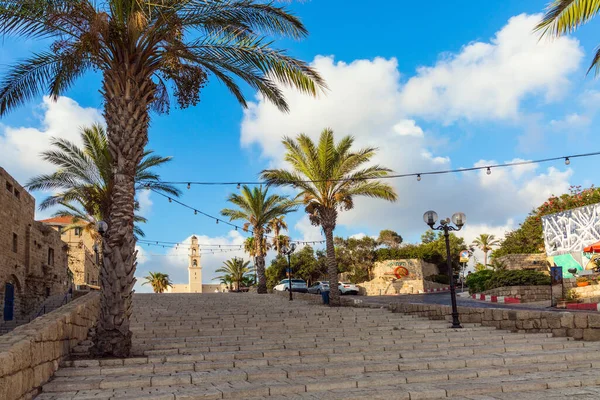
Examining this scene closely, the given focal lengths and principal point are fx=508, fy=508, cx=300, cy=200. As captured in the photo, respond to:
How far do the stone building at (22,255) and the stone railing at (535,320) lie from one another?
20.0 m

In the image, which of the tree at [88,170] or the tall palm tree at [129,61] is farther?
the tree at [88,170]

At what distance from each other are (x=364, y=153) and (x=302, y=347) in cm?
1397

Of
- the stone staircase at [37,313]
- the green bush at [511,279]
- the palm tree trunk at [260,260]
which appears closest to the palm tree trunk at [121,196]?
the stone staircase at [37,313]

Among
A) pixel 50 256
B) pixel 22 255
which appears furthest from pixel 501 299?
pixel 50 256

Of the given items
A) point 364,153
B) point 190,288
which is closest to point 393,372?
point 364,153

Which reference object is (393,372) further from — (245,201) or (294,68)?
(245,201)

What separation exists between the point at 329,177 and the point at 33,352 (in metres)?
17.2

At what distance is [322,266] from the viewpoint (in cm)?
5453

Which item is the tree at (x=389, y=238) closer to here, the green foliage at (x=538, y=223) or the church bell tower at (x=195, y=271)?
the green foliage at (x=538, y=223)

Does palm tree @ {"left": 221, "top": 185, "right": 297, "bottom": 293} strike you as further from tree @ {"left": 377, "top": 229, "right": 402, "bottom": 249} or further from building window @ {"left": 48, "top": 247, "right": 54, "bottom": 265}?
tree @ {"left": 377, "top": 229, "right": 402, "bottom": 249}

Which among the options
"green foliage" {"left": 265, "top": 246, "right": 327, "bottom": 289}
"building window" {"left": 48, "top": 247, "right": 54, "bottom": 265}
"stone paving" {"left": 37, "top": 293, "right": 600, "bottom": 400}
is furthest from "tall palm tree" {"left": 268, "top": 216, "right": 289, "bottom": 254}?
"stone paving" {"left": 37, "top": 293, "right": 600, "bottom": 400}

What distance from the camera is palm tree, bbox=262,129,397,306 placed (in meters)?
23.0

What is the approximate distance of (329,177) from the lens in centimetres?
2312

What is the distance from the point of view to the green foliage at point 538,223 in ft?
141
